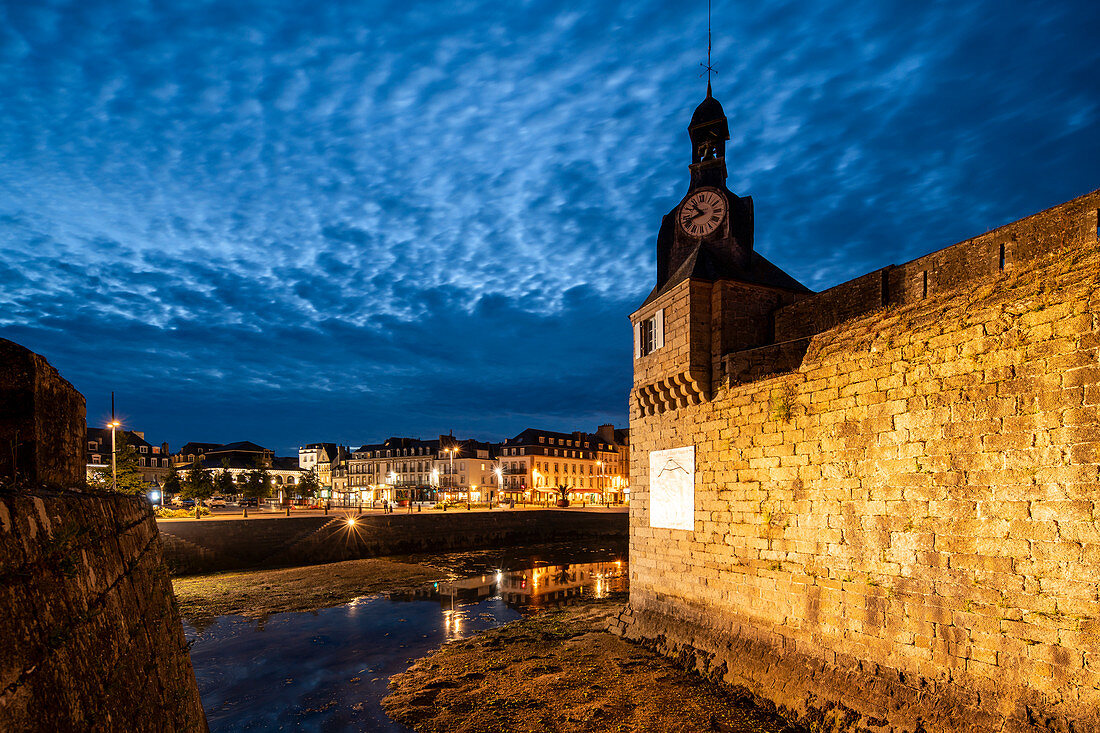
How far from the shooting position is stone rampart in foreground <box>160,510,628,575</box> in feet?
91.7

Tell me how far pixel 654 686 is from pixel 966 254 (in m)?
10.5

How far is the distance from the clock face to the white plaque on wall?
672 centimetres

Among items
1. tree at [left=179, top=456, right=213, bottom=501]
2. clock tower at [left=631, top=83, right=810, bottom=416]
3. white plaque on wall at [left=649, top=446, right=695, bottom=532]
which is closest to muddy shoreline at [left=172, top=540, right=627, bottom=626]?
white plaque on wall at [left=649, top=446, right=695, bottom=532]

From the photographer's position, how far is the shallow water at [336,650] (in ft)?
38.3

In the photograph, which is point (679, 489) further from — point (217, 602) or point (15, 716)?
point (217, 602)

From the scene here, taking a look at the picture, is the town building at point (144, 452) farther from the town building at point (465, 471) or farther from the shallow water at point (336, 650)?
the shallow water at point (336, 650)

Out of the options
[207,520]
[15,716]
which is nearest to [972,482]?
[15,716]

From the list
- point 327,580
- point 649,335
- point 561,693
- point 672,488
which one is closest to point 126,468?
point 327,580

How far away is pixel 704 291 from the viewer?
14.2 metres

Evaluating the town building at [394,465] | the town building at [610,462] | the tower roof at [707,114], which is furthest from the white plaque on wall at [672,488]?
the town building at [610,462]

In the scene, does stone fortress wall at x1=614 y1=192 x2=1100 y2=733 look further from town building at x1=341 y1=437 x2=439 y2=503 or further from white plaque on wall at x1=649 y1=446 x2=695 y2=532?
town building at x1=341 y1=437 x2=439 y2=503

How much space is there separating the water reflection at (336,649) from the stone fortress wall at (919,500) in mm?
7608

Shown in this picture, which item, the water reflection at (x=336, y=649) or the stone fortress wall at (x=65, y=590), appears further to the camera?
the water reflection at (x=336, y=649)

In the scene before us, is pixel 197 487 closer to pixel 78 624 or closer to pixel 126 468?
pixel 126 468
